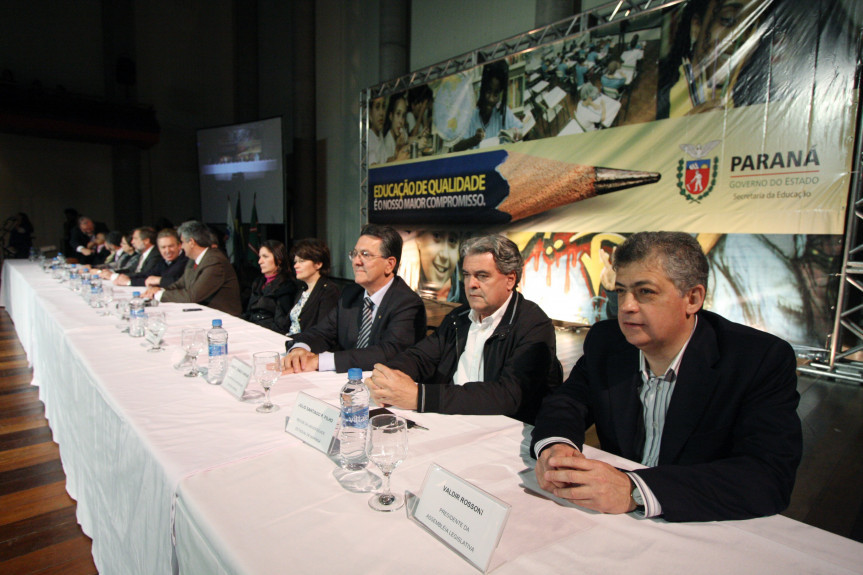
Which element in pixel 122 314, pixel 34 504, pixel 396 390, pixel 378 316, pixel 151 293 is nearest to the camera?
pixel 396 390

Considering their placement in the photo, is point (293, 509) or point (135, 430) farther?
point (135, 430)

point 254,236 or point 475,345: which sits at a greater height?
point 254,236

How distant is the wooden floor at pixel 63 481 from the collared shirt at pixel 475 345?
54.4 inches

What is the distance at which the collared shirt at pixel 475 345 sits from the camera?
1.64 meters

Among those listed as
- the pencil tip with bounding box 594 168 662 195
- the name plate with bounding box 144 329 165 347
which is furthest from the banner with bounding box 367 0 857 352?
the name plate with bounding box 144 329 165 347

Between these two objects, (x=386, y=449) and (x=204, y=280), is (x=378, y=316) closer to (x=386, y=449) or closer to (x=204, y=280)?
A: (x=386, y=449)

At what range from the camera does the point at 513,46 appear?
501 cm

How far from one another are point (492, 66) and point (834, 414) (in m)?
4.39

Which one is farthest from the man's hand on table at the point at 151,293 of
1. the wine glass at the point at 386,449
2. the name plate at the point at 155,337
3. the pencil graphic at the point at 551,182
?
the pencil graphic at the point at 551,182

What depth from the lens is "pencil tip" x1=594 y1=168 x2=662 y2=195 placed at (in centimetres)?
397

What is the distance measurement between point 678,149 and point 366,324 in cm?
307

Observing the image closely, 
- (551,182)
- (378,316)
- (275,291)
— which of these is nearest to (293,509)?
(378,316)

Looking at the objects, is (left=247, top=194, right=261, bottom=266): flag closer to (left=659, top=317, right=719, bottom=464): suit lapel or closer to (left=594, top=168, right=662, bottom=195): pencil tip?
(left=594, top=168, right=662, bottom=195): pencil tip

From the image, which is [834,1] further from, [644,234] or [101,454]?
[101,454]
